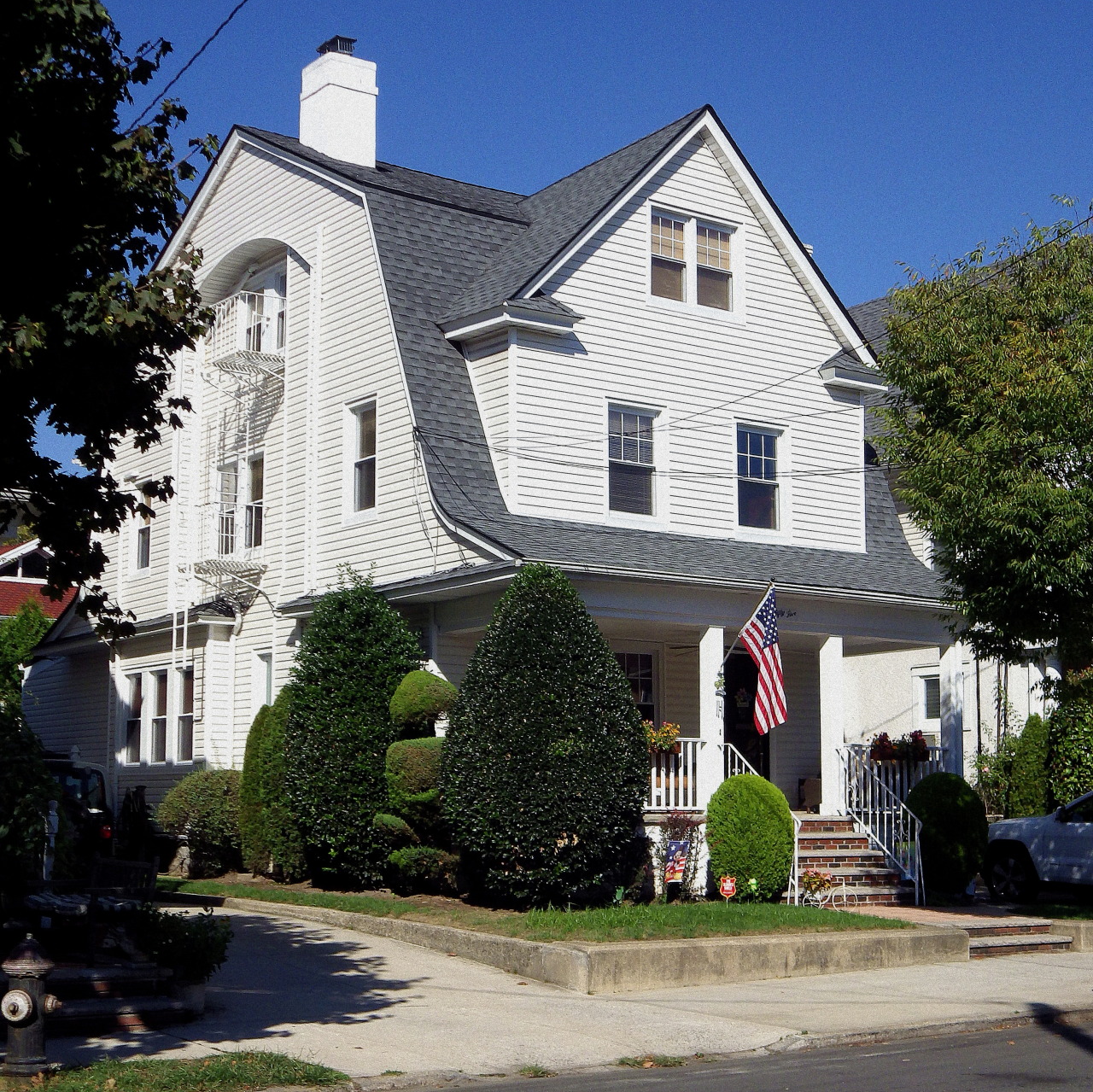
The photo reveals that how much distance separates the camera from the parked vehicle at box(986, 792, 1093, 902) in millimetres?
18859

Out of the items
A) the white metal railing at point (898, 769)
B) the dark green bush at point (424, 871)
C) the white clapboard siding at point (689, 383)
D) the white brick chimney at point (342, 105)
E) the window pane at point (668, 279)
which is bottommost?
the dark green bush at point (424, 871)

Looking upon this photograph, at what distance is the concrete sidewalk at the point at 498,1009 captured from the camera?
988 cm

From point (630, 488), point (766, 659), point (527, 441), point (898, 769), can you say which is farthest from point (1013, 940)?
point (527, 441)

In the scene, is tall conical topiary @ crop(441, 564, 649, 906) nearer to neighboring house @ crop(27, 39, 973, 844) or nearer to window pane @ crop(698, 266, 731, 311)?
neighboring house @ crop(27, 39, 973, 844)

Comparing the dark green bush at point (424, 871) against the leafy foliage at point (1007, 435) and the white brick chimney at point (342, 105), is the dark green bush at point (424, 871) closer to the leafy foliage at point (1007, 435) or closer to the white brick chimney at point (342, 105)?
the leafy foliage at point (1007, 435)

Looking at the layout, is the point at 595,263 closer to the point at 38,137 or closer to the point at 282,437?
the point at 282,437

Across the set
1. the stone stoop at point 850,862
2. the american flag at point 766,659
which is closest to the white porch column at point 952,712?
the stone stoop at point 850,862

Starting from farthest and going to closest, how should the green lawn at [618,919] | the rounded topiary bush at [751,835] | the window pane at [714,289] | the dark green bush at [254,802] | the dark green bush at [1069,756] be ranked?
the dark green bush at [1069,756] < the window pane at [714,289] < the dark green bush at [254,802] < the rounded topiary bush at [751,835] < the green lawn at [618,919]

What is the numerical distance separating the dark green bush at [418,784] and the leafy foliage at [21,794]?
25.5 ft

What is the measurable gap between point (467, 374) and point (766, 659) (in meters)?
5.98

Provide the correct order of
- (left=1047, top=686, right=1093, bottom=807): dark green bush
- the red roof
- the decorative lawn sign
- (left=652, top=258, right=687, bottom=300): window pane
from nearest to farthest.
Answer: the decorative lawn sign
(left=652, top=258, right=687, bottom=300): window pane
(left=1047, top=686, right=1093, bottom=807): dark green bush
the red roof

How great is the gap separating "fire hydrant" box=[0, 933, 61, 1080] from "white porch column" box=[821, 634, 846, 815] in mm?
12902

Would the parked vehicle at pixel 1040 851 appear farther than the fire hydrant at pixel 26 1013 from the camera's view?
Yes

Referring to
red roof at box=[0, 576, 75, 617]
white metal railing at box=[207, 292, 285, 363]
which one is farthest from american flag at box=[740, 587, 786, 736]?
red roof at box=[0, 576, 75, 617]
